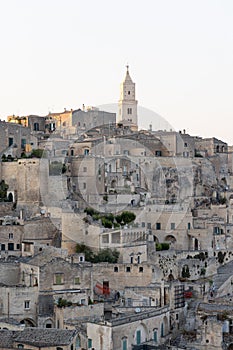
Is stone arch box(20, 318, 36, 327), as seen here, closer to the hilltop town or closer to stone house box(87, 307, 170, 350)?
the hilltop town

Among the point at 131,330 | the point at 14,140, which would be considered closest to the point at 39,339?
the point at 131,330

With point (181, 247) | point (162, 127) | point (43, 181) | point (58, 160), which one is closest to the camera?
point (181, 247)

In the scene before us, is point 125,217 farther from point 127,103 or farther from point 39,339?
point 127,103

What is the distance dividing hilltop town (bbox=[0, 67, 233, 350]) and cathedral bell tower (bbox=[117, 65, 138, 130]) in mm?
9180

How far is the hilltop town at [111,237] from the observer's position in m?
30.4

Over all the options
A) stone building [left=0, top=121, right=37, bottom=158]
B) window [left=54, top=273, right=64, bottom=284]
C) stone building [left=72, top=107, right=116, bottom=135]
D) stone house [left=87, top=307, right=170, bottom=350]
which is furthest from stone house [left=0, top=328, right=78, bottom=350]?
stone building [left=72, top=107, right=116, bottom=135]

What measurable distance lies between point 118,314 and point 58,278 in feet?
11.4

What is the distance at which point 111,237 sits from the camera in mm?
38156

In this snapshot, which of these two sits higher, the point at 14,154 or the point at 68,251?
the point at 14,154

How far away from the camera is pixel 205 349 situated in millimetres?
29250

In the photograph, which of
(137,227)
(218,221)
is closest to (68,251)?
(137,227)

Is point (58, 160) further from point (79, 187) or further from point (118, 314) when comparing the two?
point (118, 314)

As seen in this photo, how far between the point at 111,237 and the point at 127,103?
36.3 metres

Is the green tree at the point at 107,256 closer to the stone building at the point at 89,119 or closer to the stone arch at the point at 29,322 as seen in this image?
the stone arch at the point at 29,322
